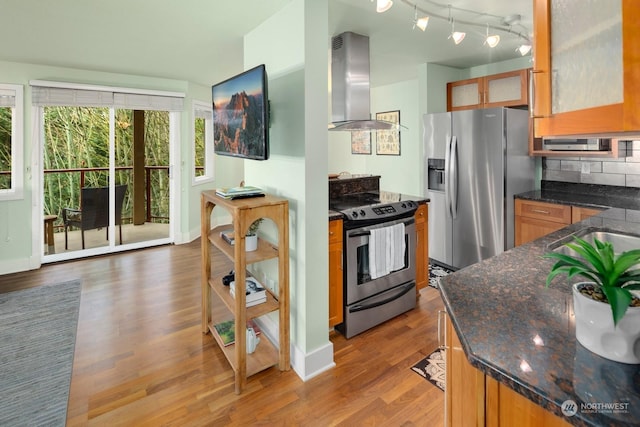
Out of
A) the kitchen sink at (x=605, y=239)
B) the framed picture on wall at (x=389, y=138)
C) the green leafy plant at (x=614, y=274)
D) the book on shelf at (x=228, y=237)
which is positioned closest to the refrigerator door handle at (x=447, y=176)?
the framed picture on wall at (x=389, y=138)

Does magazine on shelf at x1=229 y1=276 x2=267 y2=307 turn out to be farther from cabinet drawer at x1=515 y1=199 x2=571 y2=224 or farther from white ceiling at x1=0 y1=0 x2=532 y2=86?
cabinet drawer at x1=515 y1=199 x2=571 y2=224

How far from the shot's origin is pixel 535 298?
1.08 metres

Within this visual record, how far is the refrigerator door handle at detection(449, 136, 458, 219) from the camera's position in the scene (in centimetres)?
371

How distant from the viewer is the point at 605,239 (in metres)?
1.82

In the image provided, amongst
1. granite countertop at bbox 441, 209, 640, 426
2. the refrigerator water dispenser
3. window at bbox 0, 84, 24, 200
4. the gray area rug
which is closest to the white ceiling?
Result: window at bbox 0, 84, 24, 200

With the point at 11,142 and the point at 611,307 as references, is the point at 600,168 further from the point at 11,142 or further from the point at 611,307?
the point at 11,142

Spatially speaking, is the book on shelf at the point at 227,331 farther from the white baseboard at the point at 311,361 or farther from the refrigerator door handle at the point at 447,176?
the refrigerator door handle at the point at 447,176

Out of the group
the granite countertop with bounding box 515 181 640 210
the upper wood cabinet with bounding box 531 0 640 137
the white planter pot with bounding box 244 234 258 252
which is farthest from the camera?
the granite countertop with bounding box 515 181 640 210

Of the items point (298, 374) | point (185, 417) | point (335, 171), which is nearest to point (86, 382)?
point (185, 417)

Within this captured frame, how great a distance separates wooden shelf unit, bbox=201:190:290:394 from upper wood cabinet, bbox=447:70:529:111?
9.68ft

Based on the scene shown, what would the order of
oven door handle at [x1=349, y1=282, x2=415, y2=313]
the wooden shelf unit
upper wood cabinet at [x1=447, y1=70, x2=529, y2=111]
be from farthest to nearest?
upper wood cabinet at [x1=447, y1=70, x2=529, y2=111]
oven door handle at [x1=349, y1=282, x2=415, y2=313]
the wooden shelf unit

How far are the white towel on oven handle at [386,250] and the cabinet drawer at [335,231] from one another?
10.9 inches

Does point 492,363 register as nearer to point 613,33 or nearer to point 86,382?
point 613,33

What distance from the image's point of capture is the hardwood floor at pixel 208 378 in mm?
1863
